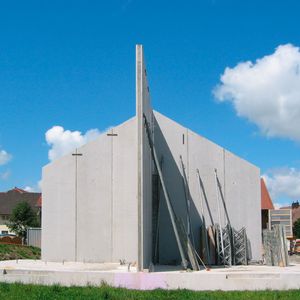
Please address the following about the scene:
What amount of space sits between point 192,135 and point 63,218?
5.88 metres

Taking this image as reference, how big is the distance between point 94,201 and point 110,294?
27.1ft

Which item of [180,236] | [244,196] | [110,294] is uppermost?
[244,196]

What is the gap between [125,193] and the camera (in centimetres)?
2238

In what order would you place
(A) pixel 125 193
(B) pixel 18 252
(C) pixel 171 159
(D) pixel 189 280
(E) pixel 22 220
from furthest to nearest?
(E) pixel 22 220 → (B) pixel 18 252 → (C) pixel 171 159 → (A) pixel 125 193 → (D) pixel 189 280

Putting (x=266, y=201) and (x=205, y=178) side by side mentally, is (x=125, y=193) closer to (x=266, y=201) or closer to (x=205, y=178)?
(x=205, y=178)

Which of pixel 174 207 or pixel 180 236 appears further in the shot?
pixel 174 207

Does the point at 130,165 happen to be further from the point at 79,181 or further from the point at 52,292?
the point at 52,292

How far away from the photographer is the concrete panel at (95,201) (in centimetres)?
2220

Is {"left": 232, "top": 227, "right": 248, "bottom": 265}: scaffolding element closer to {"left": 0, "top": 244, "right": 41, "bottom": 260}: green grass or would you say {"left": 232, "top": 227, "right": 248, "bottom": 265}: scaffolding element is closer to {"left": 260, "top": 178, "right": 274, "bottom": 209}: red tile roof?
{"left": 0, "top": 244, "right": 41, "bottom": 260}: green grass

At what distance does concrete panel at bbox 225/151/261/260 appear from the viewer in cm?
2325

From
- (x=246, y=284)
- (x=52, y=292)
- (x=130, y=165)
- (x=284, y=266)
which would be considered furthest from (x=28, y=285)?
(x=284, y=266)

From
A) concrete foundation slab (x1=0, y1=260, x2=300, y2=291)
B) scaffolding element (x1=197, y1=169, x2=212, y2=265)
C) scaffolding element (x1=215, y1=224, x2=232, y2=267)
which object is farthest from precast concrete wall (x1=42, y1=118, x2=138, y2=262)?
concrete foundation slab (x1=0, y1=260, x2=300, y2=291)

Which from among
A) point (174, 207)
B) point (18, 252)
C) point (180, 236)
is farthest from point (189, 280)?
point (18, 252)

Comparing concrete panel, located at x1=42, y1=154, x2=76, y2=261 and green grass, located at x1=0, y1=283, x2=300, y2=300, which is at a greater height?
concrete panel, located at x1=42, y1=154, x2=76, y2=261
